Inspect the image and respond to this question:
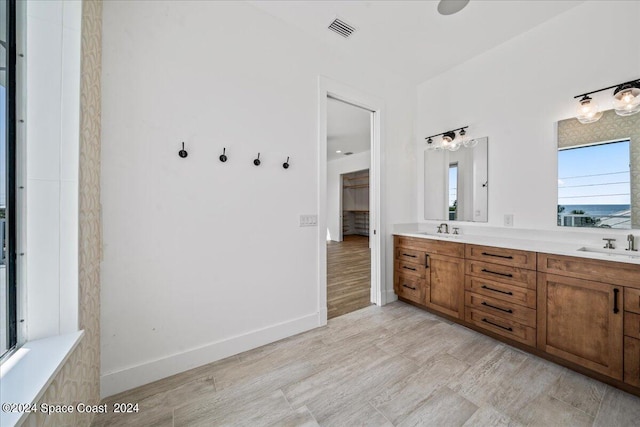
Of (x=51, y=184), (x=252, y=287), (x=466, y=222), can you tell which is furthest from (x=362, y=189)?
(x=51, y=184)

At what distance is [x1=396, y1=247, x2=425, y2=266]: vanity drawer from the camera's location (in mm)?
2734

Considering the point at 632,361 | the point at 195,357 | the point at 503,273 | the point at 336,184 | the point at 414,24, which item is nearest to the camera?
the point at 632,361

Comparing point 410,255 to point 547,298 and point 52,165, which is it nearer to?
point 547,298

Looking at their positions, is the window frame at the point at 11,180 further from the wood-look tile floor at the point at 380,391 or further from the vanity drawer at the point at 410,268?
the vanity drawer at the point at 410,268

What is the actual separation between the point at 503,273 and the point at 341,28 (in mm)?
2665

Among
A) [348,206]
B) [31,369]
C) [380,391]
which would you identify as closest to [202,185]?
[31,369]

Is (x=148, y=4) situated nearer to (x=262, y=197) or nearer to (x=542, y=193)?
(x=262, y=197)

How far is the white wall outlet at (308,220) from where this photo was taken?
2309 millimetres

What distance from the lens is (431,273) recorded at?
2.62m

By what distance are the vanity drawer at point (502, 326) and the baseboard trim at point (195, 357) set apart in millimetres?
1495

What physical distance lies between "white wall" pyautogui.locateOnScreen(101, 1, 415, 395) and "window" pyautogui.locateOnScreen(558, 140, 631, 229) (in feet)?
7.32

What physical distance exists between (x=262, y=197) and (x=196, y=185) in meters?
0.52

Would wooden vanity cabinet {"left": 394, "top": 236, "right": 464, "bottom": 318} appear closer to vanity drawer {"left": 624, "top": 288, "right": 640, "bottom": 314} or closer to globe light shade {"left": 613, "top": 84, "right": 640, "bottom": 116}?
vanity drawer {"left": 624, "top": 288, "right": 640, "bottom": 314}

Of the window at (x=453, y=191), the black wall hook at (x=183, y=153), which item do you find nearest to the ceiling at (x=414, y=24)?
the window at (x=453, y=191)
